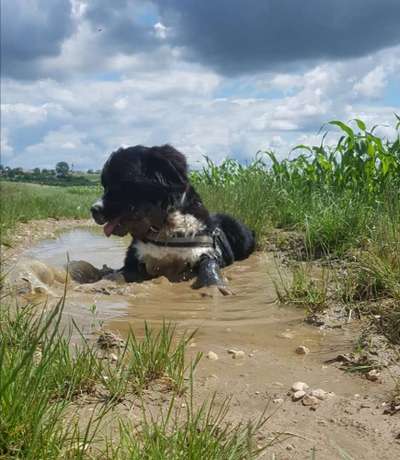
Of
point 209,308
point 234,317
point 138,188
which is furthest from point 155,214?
point 234,317

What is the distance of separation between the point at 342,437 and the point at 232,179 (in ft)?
35.2

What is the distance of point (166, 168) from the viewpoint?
18.2ft

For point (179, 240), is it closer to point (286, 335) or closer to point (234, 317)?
point (234, 317)

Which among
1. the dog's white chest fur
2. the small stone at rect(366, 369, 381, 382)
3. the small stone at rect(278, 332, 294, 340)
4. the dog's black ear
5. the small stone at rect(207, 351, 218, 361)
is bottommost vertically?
the small stone at rect(278, 332, 294, 340)

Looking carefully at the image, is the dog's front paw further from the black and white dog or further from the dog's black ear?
the dog's black ear

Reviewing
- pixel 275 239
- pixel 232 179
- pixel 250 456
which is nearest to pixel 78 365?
pixel 250 456

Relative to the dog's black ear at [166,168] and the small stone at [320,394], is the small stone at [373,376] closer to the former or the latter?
the small stone at [320,394]

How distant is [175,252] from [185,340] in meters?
2.65

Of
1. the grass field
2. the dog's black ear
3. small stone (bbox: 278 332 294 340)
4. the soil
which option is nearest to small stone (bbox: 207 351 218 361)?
the soil

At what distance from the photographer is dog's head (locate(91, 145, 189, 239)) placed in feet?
18.1

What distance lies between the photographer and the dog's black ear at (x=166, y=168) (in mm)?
5551

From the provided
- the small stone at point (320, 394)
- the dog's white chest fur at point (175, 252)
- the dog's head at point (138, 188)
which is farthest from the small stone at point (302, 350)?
the dog's head at point (138, 188)

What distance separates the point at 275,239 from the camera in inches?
304

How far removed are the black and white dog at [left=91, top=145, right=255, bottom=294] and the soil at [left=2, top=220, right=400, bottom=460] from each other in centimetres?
38
